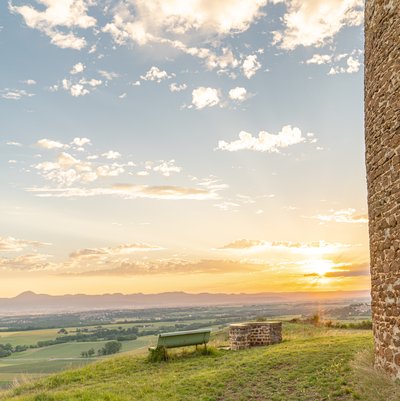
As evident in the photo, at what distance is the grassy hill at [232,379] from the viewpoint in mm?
9641

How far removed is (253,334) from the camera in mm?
18359

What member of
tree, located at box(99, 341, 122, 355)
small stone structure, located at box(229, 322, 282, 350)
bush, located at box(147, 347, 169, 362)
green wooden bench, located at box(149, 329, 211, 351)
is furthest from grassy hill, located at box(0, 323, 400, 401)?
tree, located at box(99, 341, 122, 355)

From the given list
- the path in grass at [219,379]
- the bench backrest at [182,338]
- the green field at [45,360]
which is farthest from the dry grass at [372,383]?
the green field at [45,360]

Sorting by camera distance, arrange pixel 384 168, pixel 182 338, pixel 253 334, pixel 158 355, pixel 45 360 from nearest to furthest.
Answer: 1. pixel 384 168
2. pixel 158 355
3. pixel 182 338
4. pixel 253 334
5. pixel 45 360

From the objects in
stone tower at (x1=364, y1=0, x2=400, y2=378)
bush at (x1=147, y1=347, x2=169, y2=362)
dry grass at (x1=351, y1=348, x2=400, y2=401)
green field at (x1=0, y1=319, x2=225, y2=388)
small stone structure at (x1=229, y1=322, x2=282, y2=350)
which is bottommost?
green field at (x1=0, y1=319, x2=225, y2=388)

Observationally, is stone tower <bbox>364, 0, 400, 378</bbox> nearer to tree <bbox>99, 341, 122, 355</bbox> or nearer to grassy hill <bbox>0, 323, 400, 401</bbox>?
grassy hill <bbox>0, 323, 400, 401</bbox>

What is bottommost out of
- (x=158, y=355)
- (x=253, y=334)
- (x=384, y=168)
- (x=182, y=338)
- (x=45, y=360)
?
(x=45, y=360)

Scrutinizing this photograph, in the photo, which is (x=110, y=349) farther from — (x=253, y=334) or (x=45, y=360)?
(x=253, y=334)

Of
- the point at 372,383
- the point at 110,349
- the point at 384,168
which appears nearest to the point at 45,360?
the point at 110,349

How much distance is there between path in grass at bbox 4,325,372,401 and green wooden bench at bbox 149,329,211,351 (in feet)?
1.66

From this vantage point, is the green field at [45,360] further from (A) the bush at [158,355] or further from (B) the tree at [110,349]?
(A) the bush at [158,355]

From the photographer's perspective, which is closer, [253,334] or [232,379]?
[232,379]

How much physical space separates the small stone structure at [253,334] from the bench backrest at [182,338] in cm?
157

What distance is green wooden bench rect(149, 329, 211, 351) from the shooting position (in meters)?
16.0
